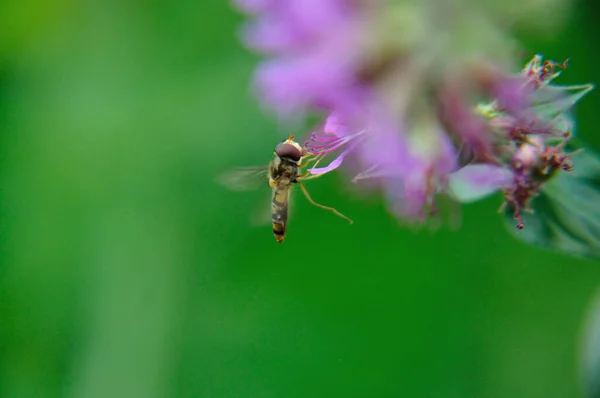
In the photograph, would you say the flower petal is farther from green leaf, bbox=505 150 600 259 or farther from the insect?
the insect

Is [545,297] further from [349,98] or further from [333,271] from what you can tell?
[349,98]

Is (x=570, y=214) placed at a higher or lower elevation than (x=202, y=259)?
lower

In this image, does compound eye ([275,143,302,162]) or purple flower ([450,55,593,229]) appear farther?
compound eye ([275,143,302,162])

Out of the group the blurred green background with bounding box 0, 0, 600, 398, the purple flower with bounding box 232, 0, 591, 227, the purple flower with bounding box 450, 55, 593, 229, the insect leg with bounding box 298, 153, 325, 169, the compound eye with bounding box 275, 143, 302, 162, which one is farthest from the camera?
the blurred green background with bounding box 0, 0, 600, 398

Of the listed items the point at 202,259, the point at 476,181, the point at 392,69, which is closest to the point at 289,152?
the point at 476,181

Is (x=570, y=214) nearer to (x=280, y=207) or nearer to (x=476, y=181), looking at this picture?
(x=476, y=181)

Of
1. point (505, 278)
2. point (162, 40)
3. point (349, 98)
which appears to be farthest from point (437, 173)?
point (162, 40)

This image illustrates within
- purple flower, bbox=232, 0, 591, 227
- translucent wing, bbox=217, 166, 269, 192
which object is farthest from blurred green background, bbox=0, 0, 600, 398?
purple flower, bbox=232, 0, 591, 227
